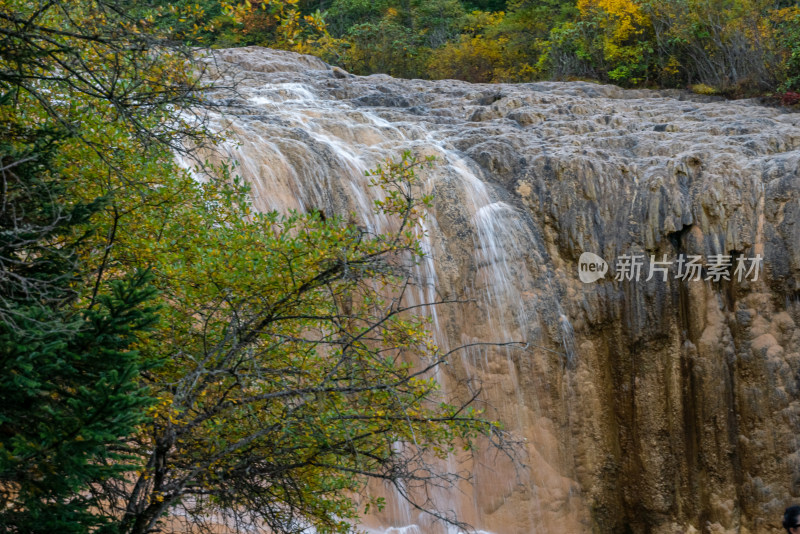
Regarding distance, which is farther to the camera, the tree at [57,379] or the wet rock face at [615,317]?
the wet rock face at [615,317]

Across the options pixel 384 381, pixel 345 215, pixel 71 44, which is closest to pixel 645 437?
pixel 345 215

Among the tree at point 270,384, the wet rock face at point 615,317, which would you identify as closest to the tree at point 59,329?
the tree at point 270,384

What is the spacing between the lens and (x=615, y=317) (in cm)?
1217

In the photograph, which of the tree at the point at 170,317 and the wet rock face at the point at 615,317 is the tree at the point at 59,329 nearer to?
the tree at the point at 170,317

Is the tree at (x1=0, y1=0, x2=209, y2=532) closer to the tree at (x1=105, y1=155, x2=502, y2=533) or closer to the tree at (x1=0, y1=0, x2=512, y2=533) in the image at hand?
the tree at (x1=0, y1=0, x2=512, y2=533)

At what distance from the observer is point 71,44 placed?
531 centimetres

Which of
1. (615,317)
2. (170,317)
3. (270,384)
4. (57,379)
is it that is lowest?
(615,317)

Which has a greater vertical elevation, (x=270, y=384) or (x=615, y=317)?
(x=270, y=384)

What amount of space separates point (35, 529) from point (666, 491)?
33.2 ft

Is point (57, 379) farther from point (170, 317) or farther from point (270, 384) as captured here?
point (270, 384)

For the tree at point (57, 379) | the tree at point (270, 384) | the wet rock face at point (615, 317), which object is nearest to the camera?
the tree at point (57, 379)

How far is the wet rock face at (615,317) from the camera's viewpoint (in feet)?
37.4

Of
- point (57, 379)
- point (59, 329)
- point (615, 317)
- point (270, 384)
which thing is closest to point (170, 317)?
point (270, 384)

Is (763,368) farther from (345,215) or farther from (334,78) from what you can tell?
(334,78)
